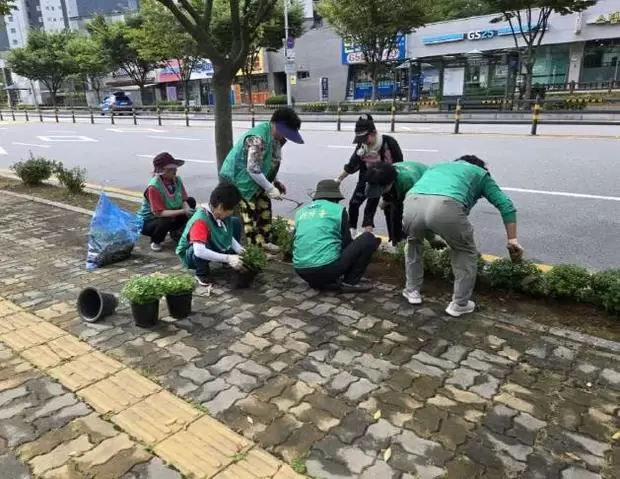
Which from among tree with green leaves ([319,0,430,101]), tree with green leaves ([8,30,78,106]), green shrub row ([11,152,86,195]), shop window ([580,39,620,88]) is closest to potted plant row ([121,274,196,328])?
green shrub row ([11,152,86,195])

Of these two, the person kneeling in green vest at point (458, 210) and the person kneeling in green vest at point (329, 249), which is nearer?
the person kneeling in green vest at point (458, 210)

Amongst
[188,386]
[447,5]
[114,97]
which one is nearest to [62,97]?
[114,97]

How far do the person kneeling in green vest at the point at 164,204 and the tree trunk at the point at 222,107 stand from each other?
2.71 ft

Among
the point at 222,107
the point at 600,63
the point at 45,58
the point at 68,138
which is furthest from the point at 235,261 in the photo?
the point at 45,58

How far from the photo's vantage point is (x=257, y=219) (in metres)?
4.98

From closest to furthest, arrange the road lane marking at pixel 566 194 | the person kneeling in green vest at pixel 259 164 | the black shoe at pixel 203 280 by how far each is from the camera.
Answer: the black shoe at pixel 203 280 < the person kneeling in green vest at pixel 259 164 < the road lane marking at pixel 566 194

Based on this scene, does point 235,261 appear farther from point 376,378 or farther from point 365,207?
Result: point 365,207

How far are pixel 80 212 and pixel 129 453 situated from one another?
17.2 ft

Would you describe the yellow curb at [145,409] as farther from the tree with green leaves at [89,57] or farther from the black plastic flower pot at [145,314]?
the tree with green leaves at [89,57]

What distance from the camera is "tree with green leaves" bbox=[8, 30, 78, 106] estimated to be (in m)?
45.2

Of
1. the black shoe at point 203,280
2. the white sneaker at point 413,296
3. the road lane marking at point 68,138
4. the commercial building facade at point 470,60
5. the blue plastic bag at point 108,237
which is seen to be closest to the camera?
the white sneaker at point 413,296

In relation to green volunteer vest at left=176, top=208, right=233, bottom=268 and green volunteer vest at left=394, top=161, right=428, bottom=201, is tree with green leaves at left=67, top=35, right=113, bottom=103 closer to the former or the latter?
green volunteer vest at left=176, top=208, right=233, bottom=268

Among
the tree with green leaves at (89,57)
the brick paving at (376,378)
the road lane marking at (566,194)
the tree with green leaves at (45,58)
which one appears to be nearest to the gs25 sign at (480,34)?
the road lane marking at (566,194)

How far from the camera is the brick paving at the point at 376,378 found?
2.31 metres
